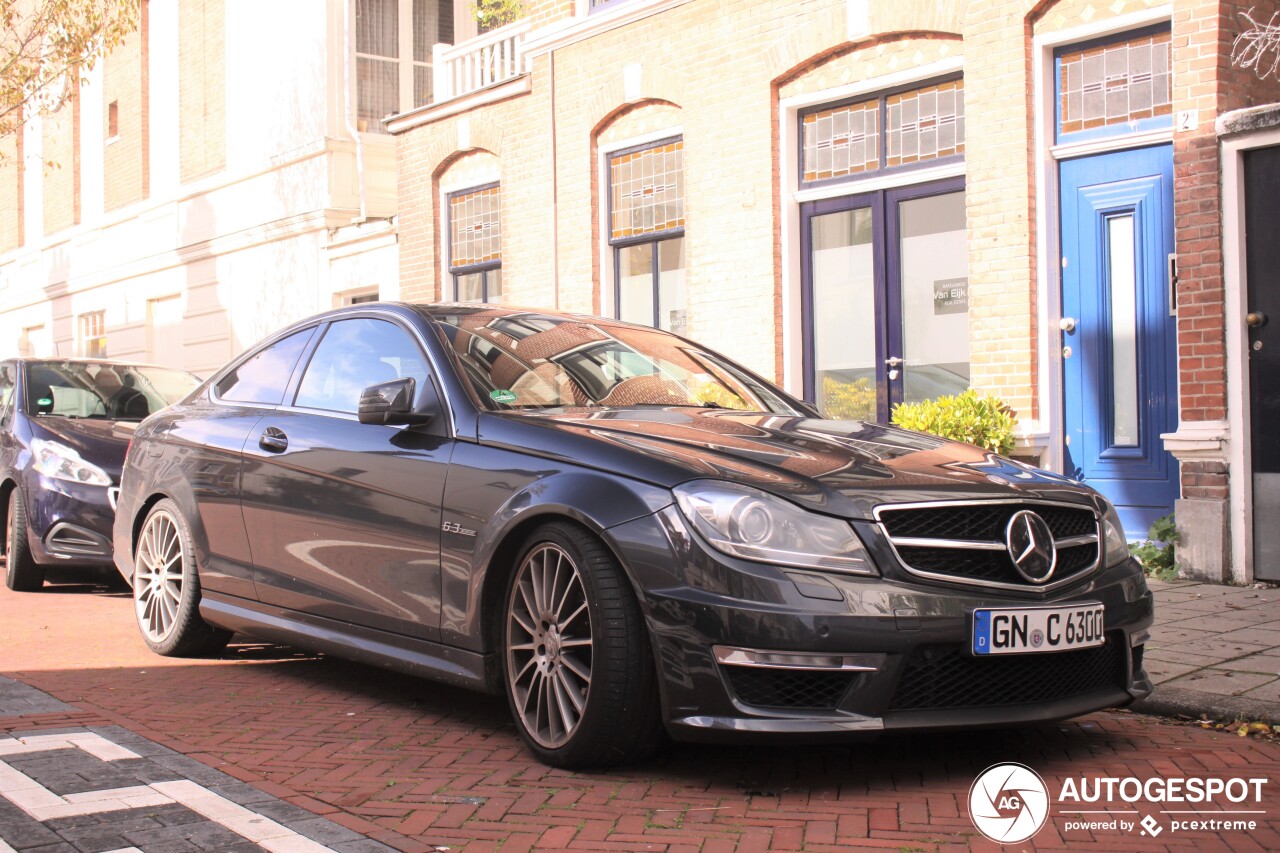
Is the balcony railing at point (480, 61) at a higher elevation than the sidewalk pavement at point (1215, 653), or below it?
higher

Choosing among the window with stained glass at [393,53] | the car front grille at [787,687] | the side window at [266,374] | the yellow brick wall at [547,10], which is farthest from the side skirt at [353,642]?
the window with stained glass at [393,53]

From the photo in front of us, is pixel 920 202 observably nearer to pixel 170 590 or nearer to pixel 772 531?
pixel 170 590

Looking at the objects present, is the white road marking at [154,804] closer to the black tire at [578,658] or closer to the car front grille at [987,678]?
the black tire at [578,658]

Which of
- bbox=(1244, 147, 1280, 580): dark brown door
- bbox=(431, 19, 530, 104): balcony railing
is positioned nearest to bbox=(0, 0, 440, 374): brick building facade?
bbox=(431, 19, 530, 104): balcony railing

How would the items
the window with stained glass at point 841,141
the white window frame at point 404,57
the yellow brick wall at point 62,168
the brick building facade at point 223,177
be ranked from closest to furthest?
the window with stained glass at point 841,141 → the brick building facade at point 223,177 → the white window frame at point 404,57 → the yellow brick wall at point 62,168

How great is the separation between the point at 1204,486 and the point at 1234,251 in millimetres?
1450

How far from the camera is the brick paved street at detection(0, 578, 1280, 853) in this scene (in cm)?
375

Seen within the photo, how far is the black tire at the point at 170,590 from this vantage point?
6.51 meters

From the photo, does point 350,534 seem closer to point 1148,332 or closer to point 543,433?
point 543,433

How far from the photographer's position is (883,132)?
446 inches

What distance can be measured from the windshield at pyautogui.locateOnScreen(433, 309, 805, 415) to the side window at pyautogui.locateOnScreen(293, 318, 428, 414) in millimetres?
184

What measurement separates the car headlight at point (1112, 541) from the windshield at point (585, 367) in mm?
1429

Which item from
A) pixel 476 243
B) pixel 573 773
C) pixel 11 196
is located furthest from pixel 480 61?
pixel 11 196

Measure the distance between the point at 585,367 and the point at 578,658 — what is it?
150cm
